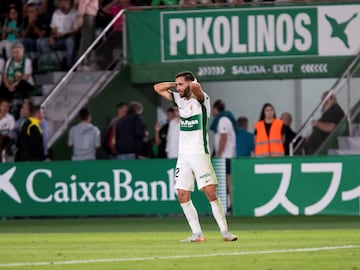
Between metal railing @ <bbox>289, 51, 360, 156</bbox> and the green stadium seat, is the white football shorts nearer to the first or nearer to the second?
metal railing @ <bbox>289, 51, 360, 156</bbox>

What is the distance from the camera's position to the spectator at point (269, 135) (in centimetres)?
2539

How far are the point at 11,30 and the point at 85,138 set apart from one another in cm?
434

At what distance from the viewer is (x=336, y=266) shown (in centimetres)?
1317

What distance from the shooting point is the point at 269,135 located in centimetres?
2539

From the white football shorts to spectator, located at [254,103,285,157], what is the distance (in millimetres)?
7862

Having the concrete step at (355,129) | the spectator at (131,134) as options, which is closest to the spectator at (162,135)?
the spectator at (131,134)

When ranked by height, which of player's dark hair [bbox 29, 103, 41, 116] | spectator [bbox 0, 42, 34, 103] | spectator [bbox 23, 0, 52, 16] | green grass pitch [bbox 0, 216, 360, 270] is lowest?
green grass pitch [bbox 0, 216, 360, 270]

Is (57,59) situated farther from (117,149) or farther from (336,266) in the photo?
(336,266)

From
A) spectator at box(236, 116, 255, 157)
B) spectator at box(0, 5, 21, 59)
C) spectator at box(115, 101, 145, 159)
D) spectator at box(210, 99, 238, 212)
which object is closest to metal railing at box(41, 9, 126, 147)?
spectator at box(115, 101, 145, 159)

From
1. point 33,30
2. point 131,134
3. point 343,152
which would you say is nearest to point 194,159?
point 343,152

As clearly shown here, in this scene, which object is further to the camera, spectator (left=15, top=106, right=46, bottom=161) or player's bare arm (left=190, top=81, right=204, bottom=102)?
spectator (left=15, top=106, right=46, bottom=161)

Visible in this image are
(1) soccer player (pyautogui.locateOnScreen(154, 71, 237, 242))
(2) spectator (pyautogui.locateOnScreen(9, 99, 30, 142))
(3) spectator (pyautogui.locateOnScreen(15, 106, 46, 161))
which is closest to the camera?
(1) soccer player (pyautogui.locateOnScreen(154, 71, 237, 242))

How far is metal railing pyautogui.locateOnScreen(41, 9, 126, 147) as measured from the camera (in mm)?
28109

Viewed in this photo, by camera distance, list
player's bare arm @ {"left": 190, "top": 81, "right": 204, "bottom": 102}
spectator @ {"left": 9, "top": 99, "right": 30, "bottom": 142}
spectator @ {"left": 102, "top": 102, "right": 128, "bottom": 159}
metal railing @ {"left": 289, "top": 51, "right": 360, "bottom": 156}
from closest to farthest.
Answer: player's bare arm @ {"left": 190, "top": 81, "right": 204, "bottom": 102} → metal railing @ {"left": 289, "top": 51, "right": 360, "bottom": 156} → spectator @ {"left": 9, "top": 99, "right": 30, "bottom": 142} → spectator @ {"left": 102, "top": 102, "right": 128, "bottom": 159}
